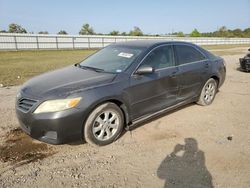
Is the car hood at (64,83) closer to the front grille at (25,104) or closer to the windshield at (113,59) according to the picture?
the front grille at (25,104)

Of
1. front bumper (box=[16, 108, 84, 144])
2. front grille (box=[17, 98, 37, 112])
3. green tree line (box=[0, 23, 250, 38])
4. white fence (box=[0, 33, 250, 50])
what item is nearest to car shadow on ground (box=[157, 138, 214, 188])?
front bumper (box=[16, 108, 84, 144])

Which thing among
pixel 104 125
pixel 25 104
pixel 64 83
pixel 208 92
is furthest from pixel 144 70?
pixel 208 92

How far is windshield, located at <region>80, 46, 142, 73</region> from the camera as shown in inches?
159

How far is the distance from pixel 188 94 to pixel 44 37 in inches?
1077

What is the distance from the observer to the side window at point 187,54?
481cm

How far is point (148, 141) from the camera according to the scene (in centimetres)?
379

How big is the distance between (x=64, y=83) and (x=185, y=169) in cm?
211

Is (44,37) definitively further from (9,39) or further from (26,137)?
(26,137)

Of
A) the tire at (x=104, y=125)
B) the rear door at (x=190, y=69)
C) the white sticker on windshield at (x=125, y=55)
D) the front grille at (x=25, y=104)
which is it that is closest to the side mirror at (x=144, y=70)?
the white sticker on windshield at (x=125, y=55)

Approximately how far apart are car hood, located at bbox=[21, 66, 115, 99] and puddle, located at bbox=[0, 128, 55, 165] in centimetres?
82

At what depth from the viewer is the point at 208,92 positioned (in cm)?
562

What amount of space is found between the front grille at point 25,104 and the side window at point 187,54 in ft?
9.59

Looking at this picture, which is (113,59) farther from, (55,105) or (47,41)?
(47,41)

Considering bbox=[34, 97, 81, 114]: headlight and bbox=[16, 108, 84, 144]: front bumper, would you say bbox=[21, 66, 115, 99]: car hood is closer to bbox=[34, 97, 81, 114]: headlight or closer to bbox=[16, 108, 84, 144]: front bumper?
bbox=[34, 97, 81, 114]: headlight
